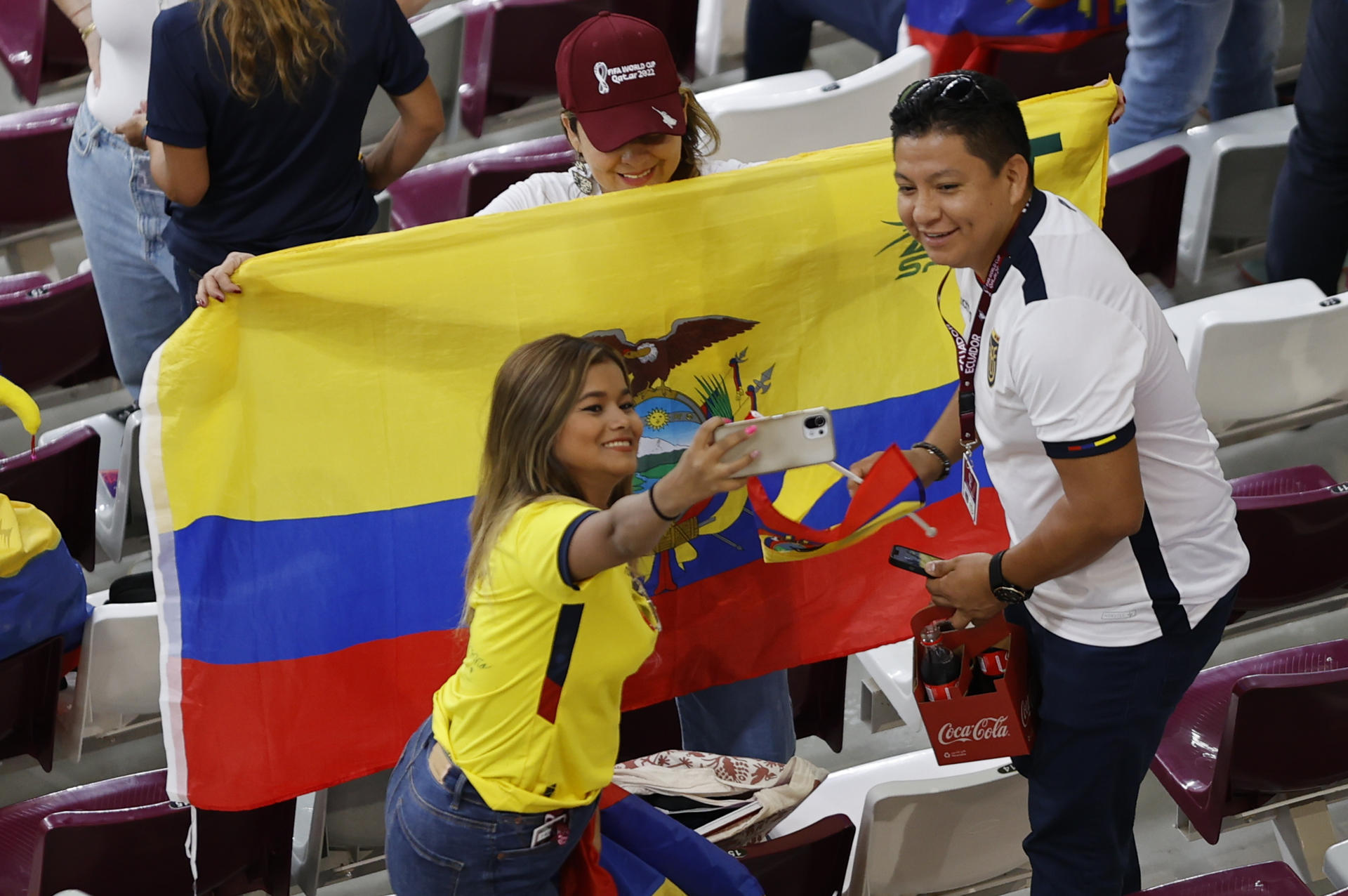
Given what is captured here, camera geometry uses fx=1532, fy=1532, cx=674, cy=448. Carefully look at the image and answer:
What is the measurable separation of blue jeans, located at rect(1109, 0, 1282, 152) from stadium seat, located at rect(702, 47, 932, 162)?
0.82m

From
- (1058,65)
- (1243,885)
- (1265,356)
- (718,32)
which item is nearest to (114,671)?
(1243,885)

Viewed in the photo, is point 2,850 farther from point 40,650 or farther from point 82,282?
point 82,282

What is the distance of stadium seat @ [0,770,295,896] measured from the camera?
9.67ft

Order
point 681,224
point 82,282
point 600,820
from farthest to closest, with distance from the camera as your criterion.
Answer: point 82,282 → point 681,224 → point 600,820

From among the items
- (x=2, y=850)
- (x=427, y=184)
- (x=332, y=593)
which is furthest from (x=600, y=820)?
(x=427, y=184)

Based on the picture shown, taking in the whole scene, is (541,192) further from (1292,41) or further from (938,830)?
(1292,41)

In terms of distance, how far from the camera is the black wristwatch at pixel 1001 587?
252cm

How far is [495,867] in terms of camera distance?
2453mm

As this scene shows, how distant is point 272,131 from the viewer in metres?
3.43

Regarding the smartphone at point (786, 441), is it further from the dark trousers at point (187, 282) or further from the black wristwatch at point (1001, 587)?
the dark trousers at point (187, 282)

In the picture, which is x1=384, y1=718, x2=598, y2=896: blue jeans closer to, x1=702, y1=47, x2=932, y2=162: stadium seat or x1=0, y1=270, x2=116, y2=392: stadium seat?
x1=702, y1=47, x2=932, y2=162: stadium seat

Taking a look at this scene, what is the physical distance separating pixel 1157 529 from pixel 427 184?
127 inches

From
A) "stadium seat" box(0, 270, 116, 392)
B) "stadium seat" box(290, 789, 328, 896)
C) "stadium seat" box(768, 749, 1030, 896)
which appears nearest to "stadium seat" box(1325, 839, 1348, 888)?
"stadium seat" box(768, 749, 1030, 896)

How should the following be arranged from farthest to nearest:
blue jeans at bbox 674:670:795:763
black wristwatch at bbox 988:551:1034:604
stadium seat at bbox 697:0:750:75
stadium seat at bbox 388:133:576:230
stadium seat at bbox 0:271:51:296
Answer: stadium seat at bbox 697:0:750:75 < stadium seat at bbox 0:271:51:296 < stadium seat at bbox 388:133:576:230 < blue jeans at bbox 674:670:795:763 < black wristwatch at bbox 988:551:1034:604
